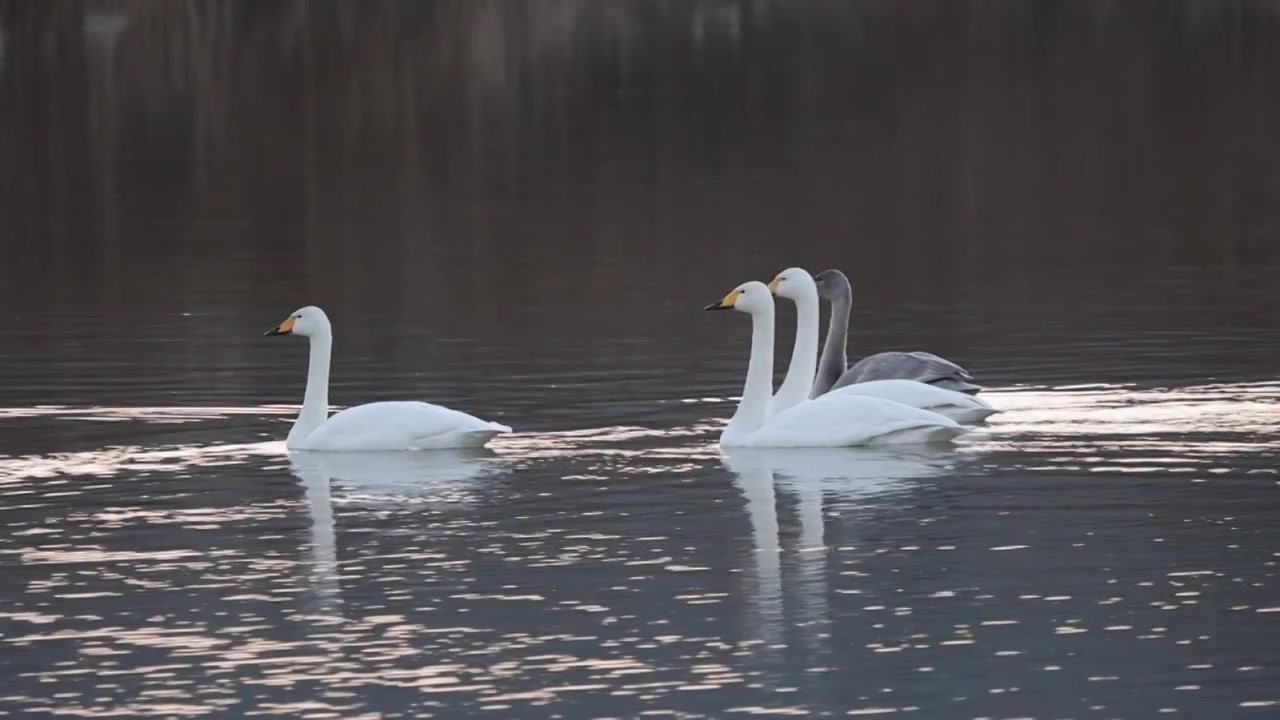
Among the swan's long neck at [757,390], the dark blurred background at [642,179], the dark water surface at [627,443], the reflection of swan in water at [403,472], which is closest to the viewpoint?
the dark water surface at [627,443]

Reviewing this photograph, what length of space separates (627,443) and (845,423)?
1374mm

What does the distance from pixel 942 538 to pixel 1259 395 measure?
5997 millimetres

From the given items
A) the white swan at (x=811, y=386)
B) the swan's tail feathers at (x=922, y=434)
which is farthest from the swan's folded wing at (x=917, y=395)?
the swan's tail feathers at (x=922, y=434)

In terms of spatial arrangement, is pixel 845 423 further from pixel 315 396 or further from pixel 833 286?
pixel 833 286

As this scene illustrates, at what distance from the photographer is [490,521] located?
1512 centimetres

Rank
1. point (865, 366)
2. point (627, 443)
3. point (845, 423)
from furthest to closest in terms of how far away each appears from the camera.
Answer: point (865, 366) → point (627, 443) → point (845, 423)

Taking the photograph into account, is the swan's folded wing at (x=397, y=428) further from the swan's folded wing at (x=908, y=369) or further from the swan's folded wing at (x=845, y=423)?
the swan's folded wing at (x=908, y=369)

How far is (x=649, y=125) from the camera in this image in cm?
6116

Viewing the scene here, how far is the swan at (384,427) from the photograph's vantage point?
57.4 ft

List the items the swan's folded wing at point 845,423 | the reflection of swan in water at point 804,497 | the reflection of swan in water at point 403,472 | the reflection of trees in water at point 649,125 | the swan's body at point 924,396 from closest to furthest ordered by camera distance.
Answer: the reflection of swan in water at point 804,497 < the reflection of swan in water at point 403,472 < the swan's folded wing at point 845,423 < the swan's body at point 924,396 < the reflection of trees in water at point 649,125

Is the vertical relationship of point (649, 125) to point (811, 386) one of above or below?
above

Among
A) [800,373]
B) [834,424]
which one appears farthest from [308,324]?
[834,424]

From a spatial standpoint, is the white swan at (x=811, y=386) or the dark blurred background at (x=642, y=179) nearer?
the white swan at (x=811, y=386)

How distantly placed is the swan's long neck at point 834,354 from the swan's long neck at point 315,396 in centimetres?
377
